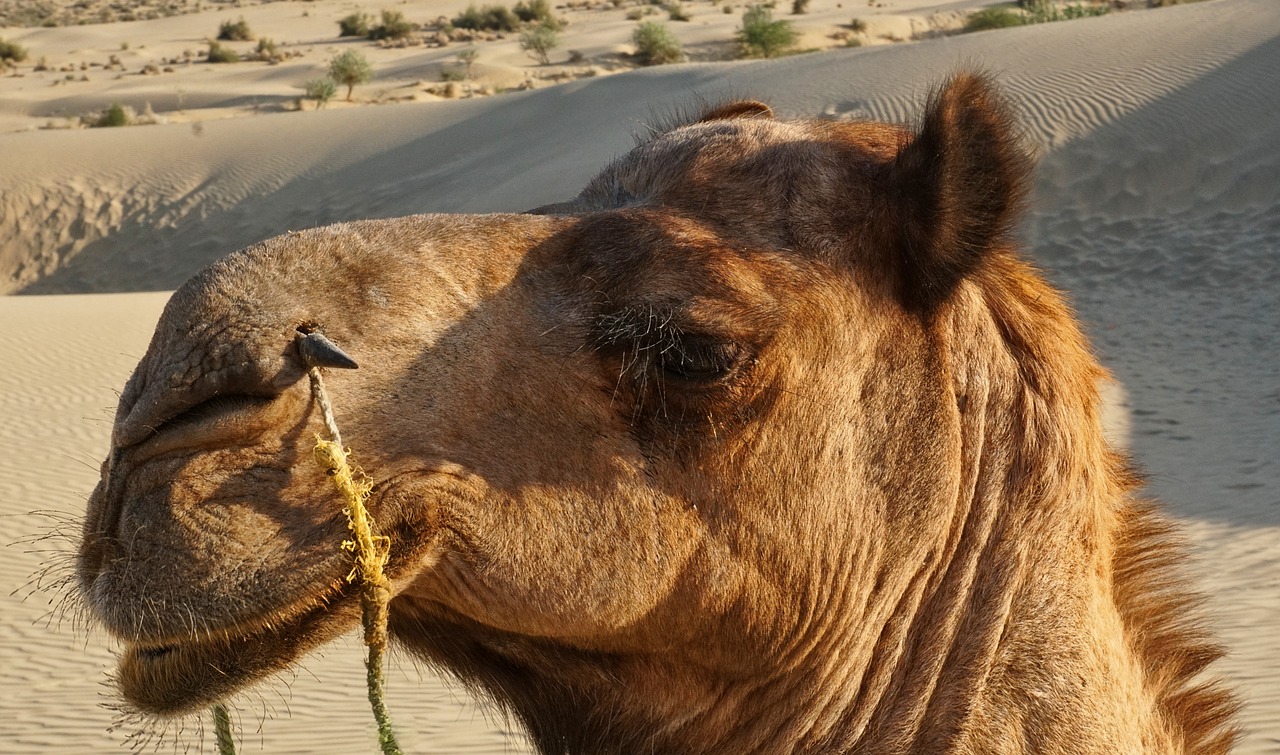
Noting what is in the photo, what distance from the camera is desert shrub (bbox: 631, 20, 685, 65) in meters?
41.9

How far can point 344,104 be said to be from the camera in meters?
41.4

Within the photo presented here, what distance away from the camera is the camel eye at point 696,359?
2402 millimetres

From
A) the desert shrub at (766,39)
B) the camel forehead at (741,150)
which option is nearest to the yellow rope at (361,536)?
the camel forehead at (741,150)

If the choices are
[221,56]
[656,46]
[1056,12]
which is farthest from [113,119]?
[1056,12]

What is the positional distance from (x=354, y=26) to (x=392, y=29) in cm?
236

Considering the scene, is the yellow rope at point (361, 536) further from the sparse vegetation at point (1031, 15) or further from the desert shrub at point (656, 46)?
the desert shrub at point (656, 46)

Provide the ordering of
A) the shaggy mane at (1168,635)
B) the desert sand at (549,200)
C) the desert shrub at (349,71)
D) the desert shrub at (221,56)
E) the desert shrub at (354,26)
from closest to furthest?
the shaggy mane at (1168,635) < the desert sand at (549,200) < the desert shrub at (349,71) < the desert shrub at (221,56) < the desert shrub at (354,26)

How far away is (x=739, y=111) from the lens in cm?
350

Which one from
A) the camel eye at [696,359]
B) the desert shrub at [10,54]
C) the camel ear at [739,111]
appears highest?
the camel ear at [739,111]

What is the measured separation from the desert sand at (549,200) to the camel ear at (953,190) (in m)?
1.42

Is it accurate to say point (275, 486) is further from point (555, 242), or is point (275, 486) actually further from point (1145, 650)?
point (1145, 650)

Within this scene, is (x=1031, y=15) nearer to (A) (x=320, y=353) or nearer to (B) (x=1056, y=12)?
(B) (x=1056, y=12)

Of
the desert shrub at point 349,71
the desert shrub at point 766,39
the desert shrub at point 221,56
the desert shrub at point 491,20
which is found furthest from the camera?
the desert shrub at point 491,20

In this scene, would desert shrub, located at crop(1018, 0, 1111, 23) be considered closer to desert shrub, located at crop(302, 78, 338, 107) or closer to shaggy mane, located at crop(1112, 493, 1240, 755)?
desert shrub, located at crop(302, 78, 338, 107)
